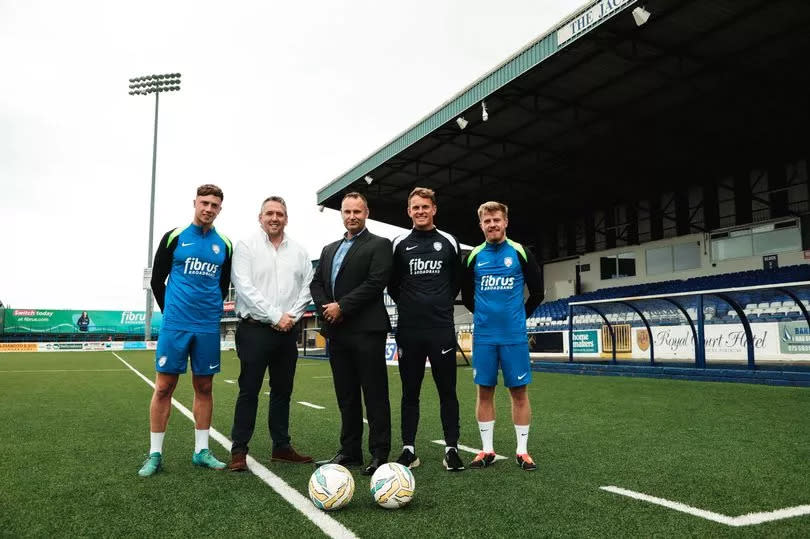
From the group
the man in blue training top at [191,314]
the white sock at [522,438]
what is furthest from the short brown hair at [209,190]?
the white sock at [522,438]

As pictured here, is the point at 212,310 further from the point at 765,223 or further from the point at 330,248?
the point at 765,223

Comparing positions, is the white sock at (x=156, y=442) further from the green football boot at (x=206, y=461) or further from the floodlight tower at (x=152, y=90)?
the floodlight tower at (x=152, y=90)

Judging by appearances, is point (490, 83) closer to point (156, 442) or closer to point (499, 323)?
point (499, 323)

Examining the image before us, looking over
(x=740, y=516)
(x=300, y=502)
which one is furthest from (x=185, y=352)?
(x=740, y=516)

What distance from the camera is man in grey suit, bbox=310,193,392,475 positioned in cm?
427

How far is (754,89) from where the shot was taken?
17656mm

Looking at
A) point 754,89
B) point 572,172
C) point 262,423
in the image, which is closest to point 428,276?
point 262,423

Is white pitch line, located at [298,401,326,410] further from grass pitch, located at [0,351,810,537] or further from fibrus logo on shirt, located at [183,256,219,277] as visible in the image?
fibrus logo on shirt, located at [183,256,219,277]

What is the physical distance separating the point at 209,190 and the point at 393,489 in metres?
2.69

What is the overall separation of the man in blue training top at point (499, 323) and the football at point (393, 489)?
4.18ft

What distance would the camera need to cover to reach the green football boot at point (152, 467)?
4.16 m

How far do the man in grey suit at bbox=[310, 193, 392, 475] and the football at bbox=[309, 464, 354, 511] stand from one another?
861 mm

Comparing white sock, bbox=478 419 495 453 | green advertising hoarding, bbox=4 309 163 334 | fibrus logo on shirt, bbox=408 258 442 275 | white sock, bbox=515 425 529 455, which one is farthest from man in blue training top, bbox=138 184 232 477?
green advertising hoarding, bbox=4 309 163 334

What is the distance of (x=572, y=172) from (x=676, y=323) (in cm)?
1233
